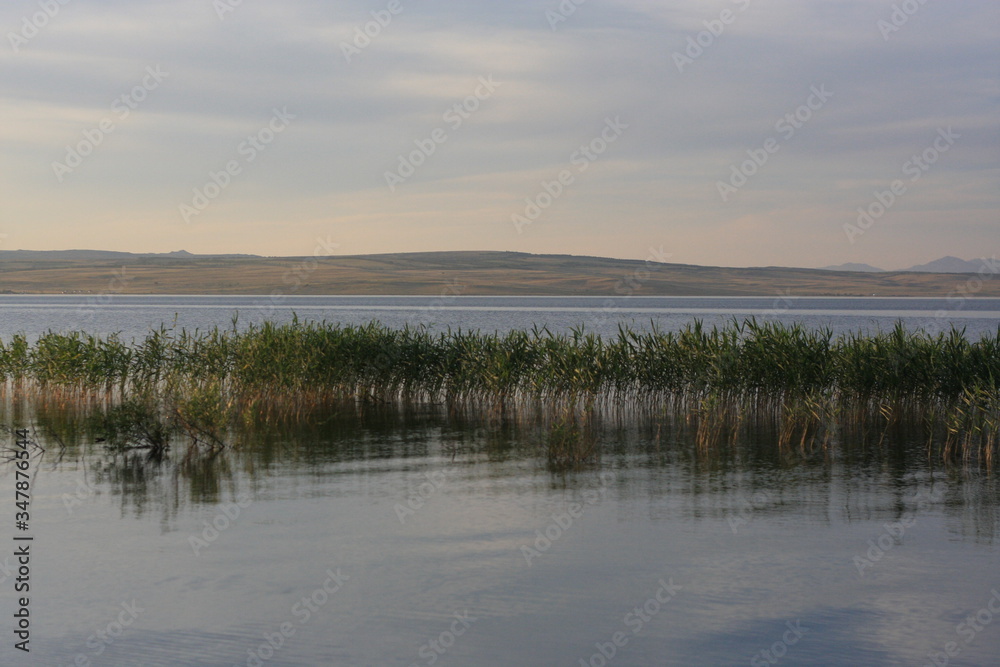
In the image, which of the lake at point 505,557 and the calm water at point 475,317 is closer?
the lake at point 505,557

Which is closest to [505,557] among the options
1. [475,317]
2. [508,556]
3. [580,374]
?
[508,556]

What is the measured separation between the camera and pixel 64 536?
1277 cm

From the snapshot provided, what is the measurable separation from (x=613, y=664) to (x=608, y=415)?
50.4 feet

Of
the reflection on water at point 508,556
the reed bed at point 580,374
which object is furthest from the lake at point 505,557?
the reed bed at point 580,374

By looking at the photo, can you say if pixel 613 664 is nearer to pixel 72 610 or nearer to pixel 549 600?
pixel 549 600

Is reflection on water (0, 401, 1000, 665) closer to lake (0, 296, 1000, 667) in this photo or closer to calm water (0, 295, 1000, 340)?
lake (0, 296, 1000, 667)

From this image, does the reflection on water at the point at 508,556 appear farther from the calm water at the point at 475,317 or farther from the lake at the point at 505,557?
the calm water at the point at 475,317

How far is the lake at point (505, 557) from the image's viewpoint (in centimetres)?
927

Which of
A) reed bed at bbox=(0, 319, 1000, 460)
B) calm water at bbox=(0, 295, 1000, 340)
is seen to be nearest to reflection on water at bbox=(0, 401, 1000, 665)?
reed bed at bbox=(0, 319, 1000, 460)

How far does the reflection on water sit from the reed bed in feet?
8.14

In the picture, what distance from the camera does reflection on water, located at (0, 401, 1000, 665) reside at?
30.5ft

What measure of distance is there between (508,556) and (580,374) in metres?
11.6

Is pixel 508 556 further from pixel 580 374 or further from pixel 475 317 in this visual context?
pixel 475 317

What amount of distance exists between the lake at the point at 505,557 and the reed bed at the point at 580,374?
248cm
